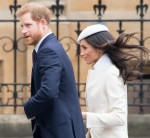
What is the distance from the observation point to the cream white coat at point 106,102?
16.0 ft

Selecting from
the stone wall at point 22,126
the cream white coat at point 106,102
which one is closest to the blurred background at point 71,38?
the stone wall at point 22,126

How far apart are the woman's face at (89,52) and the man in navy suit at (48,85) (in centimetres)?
13

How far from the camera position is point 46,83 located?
15.9 feet

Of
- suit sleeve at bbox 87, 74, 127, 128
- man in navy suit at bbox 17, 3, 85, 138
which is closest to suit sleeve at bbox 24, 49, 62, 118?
man in navy suit at bbox 17, 3, 85, 138

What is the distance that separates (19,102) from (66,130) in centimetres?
441

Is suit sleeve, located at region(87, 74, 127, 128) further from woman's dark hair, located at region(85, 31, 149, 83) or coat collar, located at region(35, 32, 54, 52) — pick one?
coat collar, located at region(35, 32, 54, 52)

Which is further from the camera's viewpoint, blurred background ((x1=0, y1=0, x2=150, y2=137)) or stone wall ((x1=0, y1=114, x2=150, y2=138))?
blurred background ((x1=0, y1=0, x2=150, y2=137))

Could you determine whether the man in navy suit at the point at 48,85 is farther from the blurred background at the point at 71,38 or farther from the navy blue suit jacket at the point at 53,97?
the blurred background at the point at 71,38

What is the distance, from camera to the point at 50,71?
488 cm

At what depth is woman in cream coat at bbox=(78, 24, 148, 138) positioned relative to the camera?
4.90 m

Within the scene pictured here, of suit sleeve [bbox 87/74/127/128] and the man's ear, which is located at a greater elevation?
the man's ear

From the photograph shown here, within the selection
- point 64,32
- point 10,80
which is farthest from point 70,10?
point 10,80

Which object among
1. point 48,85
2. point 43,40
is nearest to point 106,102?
point 48,85

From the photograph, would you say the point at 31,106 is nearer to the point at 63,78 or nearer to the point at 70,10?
the point at 63,78
